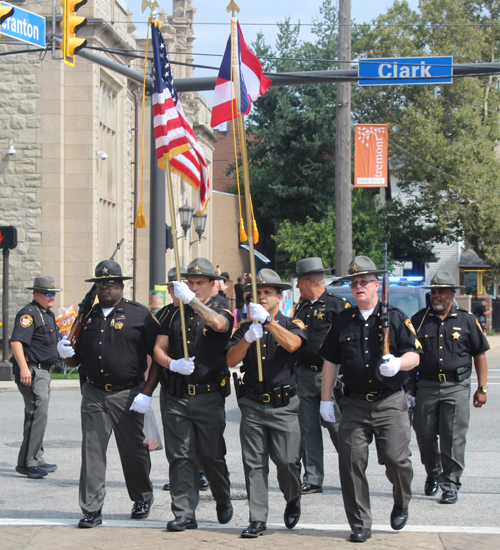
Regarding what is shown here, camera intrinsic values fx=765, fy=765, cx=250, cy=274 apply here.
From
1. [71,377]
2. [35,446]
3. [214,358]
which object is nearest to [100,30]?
[71,377]

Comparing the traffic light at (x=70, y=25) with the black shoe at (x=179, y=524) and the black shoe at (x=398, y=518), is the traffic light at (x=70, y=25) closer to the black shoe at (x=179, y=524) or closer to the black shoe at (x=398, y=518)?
the black shoe at (x=179, y=524)

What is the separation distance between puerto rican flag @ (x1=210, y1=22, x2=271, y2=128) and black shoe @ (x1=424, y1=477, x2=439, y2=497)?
3715 mm

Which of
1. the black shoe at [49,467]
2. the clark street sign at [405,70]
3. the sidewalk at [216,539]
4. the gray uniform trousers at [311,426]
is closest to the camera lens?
the sidewalk at [216,539]

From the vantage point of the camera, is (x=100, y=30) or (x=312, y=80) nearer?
(x=312, y=80)

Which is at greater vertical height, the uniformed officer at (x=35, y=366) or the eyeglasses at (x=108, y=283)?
the eyeglasses at (x=108, y=283)

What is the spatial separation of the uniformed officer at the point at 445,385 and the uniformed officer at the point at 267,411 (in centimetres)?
169

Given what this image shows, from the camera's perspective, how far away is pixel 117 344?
6195mm

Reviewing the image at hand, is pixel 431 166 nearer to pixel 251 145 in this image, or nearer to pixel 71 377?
pixel 251 145

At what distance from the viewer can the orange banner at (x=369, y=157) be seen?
63.3 ft

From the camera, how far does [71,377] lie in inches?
650

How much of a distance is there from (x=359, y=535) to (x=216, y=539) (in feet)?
3.33

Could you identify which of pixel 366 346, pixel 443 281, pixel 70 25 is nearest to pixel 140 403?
pixel 366 346

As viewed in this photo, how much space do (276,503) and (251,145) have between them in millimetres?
32810

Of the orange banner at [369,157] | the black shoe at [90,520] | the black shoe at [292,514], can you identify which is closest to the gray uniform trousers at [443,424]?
the black shoe at [292,514]
